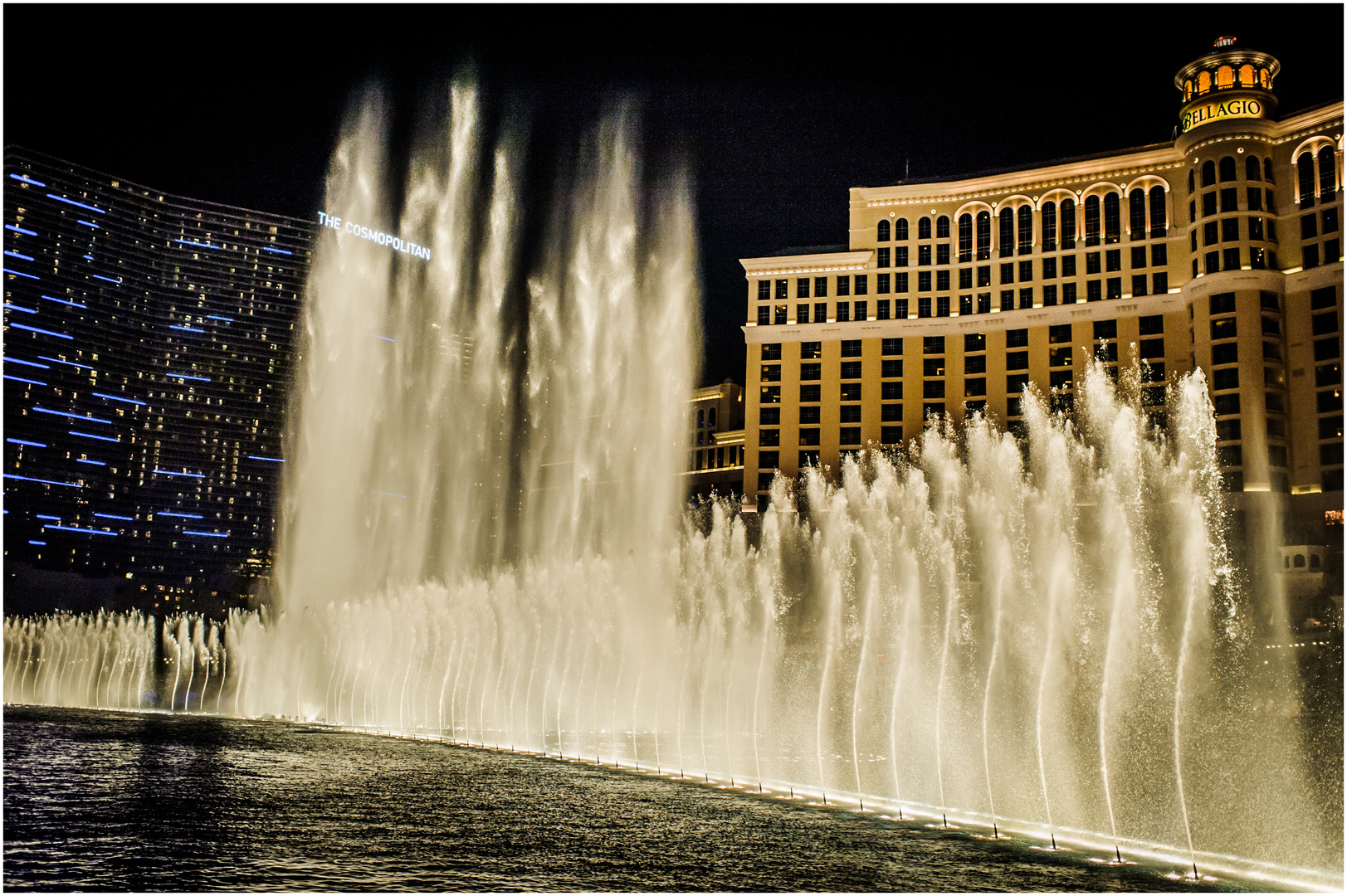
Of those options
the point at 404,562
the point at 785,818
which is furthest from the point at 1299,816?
the point at 404,562

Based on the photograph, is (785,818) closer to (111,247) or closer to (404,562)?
(404,562)

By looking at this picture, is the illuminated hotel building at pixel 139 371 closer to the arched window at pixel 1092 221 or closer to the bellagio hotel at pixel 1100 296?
the bellagio hotel at pixel 1100 296

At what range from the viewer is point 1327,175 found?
210 feet

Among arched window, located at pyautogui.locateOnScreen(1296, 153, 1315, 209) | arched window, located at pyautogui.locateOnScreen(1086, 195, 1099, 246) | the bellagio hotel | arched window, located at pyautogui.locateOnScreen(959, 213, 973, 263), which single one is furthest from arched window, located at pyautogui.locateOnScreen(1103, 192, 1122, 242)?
arched window, located at pyautogui.locateOnScreen(1296, 153, 1315, 209)

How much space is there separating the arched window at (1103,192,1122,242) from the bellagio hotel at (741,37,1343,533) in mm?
161

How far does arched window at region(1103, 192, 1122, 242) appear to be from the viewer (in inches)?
2800

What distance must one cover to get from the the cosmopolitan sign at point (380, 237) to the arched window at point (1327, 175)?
52.1 metres

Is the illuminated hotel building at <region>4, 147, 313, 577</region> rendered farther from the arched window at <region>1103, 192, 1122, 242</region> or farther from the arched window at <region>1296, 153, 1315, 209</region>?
the arched window at <region>1296, 153, 1315, 209</region>

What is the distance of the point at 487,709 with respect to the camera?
125 feet

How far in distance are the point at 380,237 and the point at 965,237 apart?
41.6m

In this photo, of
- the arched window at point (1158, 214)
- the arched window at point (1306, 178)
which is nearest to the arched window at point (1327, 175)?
the arched window at point (1306, 178)

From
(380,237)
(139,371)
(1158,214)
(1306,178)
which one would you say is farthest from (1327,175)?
(139,371)

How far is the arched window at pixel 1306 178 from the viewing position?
64.4 m

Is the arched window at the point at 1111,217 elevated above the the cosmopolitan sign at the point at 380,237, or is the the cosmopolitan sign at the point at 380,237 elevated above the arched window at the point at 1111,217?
the arched window at the point at 1111,217
